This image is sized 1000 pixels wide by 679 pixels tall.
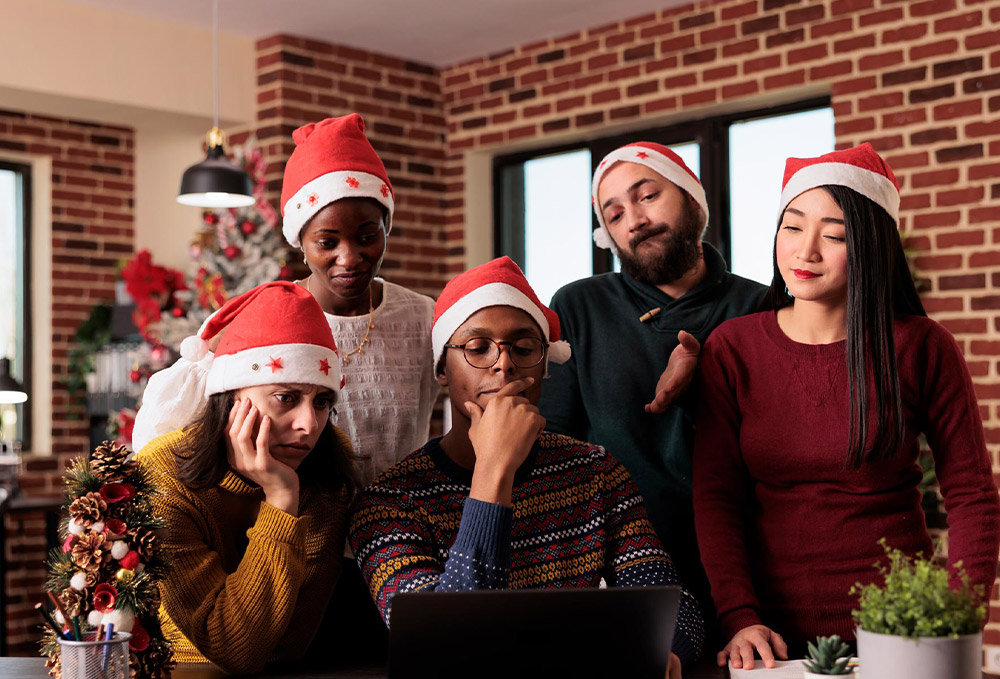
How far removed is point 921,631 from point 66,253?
5.43 metres

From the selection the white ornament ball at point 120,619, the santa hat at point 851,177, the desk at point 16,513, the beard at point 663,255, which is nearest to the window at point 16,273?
the desk at point 16,513

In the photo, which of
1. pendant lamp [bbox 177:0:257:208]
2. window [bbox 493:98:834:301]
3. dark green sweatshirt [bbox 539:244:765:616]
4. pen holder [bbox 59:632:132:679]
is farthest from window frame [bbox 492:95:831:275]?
pen holder [bbox 59:632:132:679]

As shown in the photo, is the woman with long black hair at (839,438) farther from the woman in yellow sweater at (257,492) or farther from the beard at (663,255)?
the woman in yellow sweater at (257,492)

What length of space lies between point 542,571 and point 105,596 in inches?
25.9

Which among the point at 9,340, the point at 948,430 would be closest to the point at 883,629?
the point at 948,430

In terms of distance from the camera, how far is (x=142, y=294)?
5.13 metres

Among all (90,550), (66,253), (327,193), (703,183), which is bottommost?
(90,550)

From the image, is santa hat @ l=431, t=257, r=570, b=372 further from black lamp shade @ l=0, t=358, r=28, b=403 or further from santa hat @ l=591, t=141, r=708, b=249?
black lamp shade @ l=0, t=358, r=28, b=403

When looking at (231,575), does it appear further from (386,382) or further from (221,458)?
(386,382)

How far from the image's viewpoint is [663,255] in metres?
2.29

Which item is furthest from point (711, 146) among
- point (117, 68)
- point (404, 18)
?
point (117, 68)

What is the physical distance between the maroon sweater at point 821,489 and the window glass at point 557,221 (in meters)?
3.59

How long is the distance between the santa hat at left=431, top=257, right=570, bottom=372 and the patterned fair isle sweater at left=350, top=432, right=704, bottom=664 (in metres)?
0.19

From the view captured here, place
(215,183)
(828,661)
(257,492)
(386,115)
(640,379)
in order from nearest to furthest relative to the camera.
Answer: (828,661)
(257,492)
(640,379)
(215,183)
(386,115)
